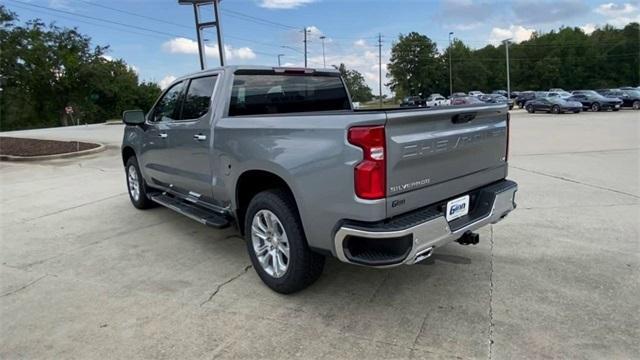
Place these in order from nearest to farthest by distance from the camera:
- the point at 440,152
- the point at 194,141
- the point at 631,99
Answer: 1. the point at 440,152
2. the point at 194,141
3. the point at 631,99

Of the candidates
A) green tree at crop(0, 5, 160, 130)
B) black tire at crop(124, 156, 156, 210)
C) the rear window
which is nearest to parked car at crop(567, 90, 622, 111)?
the rear window

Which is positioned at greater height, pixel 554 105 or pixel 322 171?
pixel 322 171

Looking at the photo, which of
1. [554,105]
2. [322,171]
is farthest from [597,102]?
[322,171]

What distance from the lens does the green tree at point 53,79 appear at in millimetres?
50194

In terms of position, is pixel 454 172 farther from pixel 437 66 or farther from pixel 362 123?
pixel 437 66

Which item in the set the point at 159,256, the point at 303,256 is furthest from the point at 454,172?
the point at 159,256

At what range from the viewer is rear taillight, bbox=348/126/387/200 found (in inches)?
112

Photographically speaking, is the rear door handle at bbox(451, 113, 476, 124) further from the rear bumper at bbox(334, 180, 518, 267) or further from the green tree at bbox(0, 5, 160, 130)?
the green tree at bbox(0, 5, 160, 130)

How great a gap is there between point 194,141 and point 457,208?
8.58 feet

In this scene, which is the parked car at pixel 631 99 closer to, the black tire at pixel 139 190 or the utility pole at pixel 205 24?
the utility pole at pixel 205 24

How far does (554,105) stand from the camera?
3344 cm

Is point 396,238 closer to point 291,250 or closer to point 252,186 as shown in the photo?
point 291,250

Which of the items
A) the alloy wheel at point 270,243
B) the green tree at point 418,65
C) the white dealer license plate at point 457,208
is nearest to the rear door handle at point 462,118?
the white dealer license plate at point 457,208

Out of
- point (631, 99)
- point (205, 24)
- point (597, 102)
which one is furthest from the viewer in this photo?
point (631, 99)
